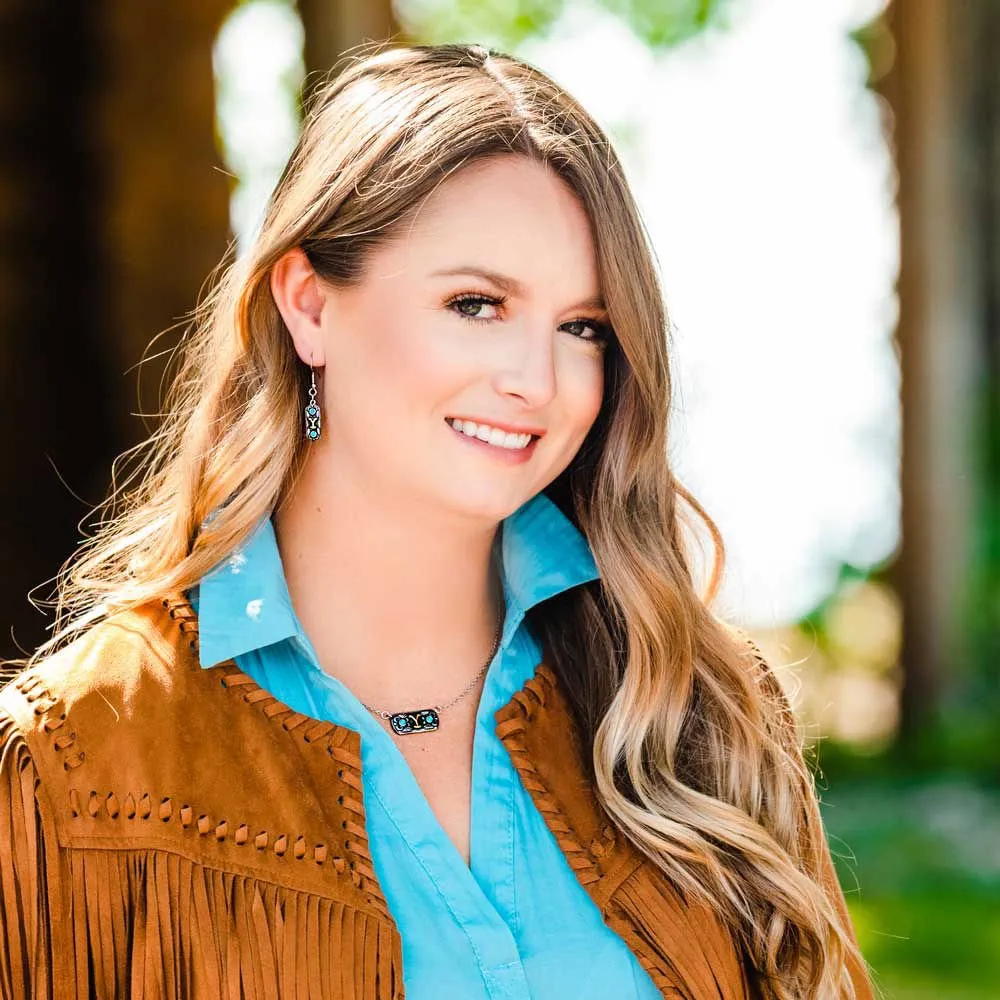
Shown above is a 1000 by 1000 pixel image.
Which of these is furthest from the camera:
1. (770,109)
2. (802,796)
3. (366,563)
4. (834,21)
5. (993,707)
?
(770,109)

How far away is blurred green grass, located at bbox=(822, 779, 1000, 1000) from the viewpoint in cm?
504

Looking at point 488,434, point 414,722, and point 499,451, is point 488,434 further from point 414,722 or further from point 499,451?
Answer: point 414,722

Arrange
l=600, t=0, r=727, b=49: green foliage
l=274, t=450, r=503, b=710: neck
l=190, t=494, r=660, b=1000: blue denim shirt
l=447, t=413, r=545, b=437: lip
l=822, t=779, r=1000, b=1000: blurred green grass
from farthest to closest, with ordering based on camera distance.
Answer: l=600, t=0, r=727, b=49: green foliage
l=822, t=779, r=1000, b=1000: blurred green grass
l=274, t=450, r=503, b=710: neck
l=447, t=413, r=545, b=437: lip
l=190, t=494, r=660, b=1000: blue denim shirt

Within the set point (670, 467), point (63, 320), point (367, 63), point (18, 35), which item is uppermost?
point (18, 35)

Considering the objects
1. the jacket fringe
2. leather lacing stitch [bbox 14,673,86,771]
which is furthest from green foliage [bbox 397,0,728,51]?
the jacket fringe

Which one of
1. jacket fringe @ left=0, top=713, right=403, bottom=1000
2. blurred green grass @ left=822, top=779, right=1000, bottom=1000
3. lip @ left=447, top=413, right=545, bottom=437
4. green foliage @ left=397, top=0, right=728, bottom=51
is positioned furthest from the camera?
green foliage @ left=397, top=0, right=728, bottom=51

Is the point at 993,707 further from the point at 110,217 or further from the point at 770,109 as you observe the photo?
the point at 110,217

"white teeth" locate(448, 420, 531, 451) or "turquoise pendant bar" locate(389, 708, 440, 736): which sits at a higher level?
"white teeth" locate(448, 420, 531, 451)

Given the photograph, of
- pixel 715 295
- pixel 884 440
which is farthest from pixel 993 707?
pixel 715 295

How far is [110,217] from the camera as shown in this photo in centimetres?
492

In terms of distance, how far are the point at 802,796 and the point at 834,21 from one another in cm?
723

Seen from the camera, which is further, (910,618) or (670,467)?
(910,618)

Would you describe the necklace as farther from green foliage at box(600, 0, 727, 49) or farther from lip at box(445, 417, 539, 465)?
green foliage at box(600, 0, 727, 49)

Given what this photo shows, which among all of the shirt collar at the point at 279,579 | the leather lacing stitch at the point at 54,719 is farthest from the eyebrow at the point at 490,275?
the leather lacing stitch at the point at 54,719
